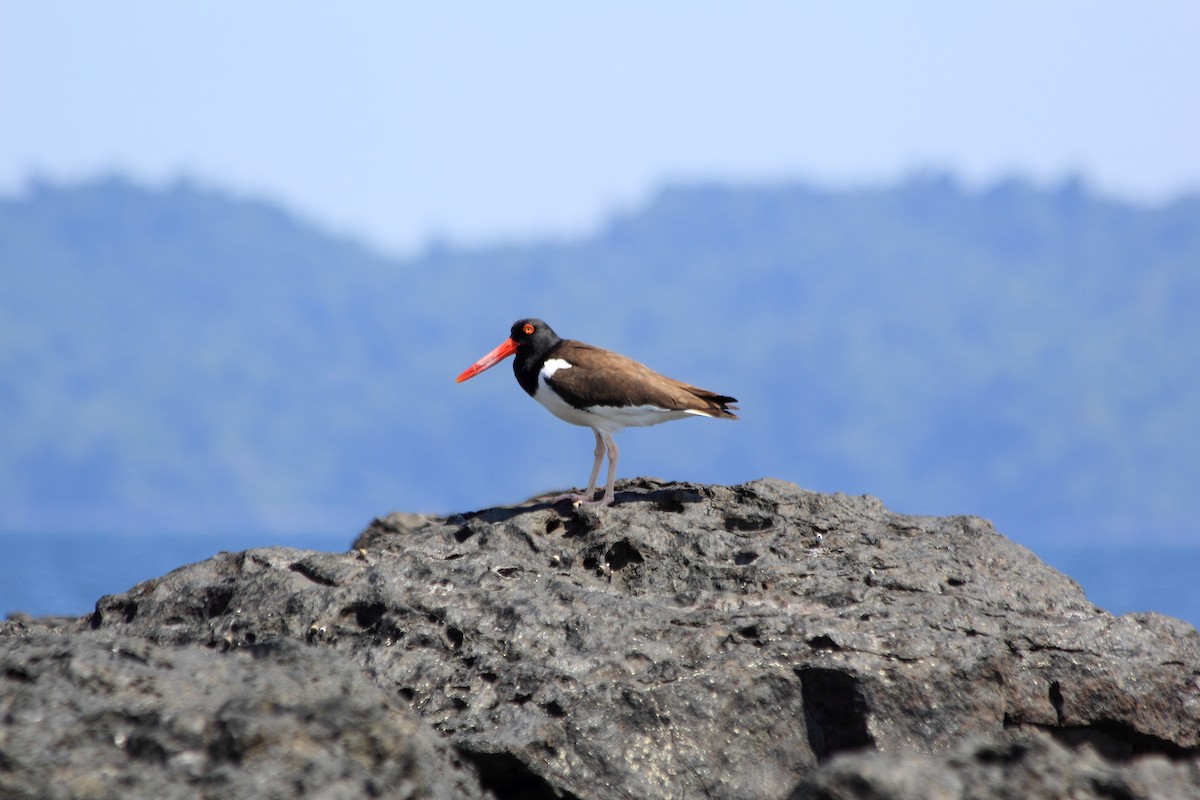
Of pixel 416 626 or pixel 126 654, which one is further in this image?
pixel 416 626

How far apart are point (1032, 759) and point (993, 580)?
4.13 meters

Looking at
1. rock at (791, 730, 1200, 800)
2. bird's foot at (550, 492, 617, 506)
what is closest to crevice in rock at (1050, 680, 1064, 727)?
rock at (791, 730, 1200, 800)

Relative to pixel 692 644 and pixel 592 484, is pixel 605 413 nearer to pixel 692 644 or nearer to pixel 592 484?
pixel 592 484

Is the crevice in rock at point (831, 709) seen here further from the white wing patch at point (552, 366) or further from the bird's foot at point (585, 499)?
the white wing patch at point (552, 366)

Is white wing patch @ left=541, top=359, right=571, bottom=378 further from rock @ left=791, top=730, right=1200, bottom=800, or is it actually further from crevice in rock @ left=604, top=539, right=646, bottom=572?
rock @ left=791, top=730, right=1200, bottom=800

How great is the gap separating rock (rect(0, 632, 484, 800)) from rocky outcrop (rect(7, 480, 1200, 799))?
29 centimetres

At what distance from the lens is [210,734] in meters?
4.72

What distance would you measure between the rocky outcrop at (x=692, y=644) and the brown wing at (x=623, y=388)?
252 centimetres

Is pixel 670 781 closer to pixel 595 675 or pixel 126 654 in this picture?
pixel 595 675

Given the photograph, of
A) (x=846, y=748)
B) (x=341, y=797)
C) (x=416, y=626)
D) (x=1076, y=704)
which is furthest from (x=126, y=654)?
(x=1076, y=704)

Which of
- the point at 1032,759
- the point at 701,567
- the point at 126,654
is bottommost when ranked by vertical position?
the point at 1032,759

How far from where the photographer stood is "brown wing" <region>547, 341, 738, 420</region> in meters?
11.5

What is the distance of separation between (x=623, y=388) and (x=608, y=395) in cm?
14

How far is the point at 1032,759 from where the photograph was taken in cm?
455
